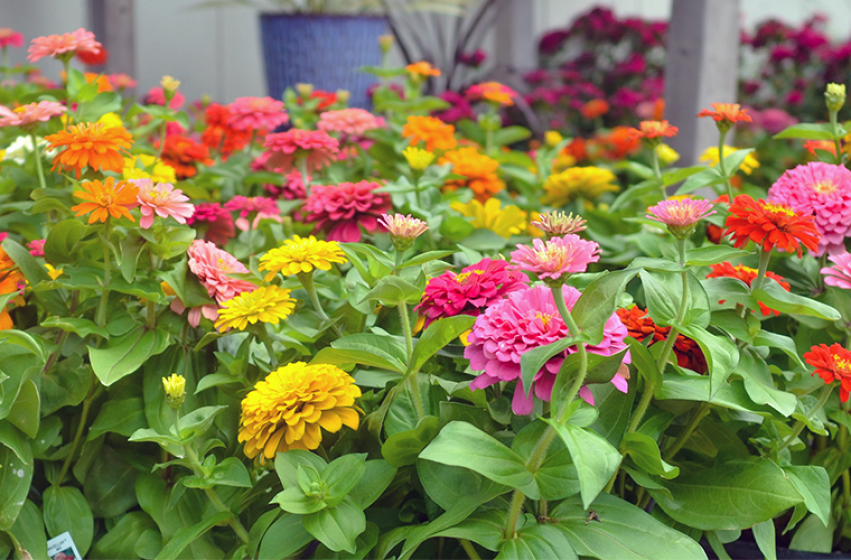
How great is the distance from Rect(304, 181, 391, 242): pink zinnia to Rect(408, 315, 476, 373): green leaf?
36 cm

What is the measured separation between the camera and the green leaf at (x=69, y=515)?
0.74 meters

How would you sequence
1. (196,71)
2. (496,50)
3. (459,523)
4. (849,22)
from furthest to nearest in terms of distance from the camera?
(849,22)
(196,71)
(496,50)
(459,523)

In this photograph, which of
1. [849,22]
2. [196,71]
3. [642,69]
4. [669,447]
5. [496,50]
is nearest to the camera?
[669,447]

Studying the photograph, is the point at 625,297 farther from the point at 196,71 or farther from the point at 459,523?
the point at 196,71

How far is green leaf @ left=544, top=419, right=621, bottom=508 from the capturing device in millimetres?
481

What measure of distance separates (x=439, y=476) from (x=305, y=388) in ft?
0.46

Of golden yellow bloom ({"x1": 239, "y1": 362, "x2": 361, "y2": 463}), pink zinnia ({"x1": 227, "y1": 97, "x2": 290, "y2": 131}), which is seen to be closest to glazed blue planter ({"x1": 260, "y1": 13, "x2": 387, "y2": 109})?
pink zinnia ({"x1": 227, "y1": 97, "x2": 290, "y2": 131})

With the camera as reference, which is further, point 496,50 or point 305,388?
point 496,50

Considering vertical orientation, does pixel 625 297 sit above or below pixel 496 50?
below

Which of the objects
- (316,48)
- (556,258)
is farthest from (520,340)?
(316,48)

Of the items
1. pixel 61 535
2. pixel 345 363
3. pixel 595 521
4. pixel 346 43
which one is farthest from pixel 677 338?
pixel 346 43

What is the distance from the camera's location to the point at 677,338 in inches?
27.1

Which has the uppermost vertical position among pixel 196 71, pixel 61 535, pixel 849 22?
pixel 849 22

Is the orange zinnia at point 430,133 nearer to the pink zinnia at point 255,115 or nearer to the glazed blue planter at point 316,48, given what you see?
the pink zinnia at point 255,115
